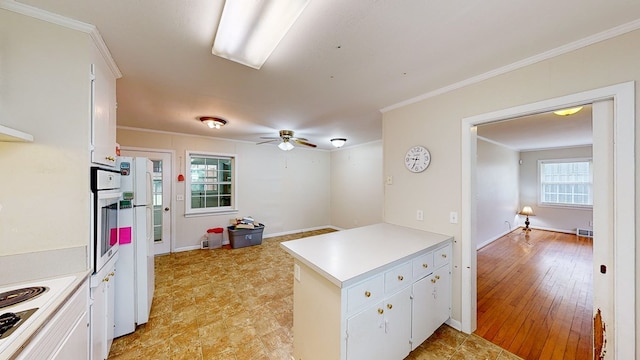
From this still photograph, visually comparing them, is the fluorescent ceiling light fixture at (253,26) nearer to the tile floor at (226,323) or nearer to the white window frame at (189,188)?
the tile floor at (226,323)

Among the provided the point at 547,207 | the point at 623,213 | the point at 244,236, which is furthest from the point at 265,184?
the point at 547,207

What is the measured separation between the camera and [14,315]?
0.93m

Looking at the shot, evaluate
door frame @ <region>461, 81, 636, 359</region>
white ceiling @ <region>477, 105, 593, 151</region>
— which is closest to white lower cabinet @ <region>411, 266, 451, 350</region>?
door frame @ <region>461, 81, 636, 359</region>

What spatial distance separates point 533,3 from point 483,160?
433 cm

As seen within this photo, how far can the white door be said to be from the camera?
4.13m

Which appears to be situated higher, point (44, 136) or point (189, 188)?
point (44, 136)

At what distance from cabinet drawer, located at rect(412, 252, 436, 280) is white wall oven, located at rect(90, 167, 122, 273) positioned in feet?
7.53

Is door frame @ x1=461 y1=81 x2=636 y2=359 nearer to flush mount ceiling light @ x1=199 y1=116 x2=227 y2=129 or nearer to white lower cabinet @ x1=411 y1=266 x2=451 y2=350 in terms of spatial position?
white lower cabinet @ x1=411 y1=266 x2=451 y2=350

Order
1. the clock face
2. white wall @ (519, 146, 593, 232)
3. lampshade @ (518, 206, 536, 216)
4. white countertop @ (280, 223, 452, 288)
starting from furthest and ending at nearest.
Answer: lampshade @ (518, 206, 536, 216)
white wall @ (519, 146, 593, 232)
the clock face
white countertop @ (280, 223, 452, 288)

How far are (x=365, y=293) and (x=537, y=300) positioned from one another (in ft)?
9.23

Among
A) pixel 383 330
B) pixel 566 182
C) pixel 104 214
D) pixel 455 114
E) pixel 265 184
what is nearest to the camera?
pixel 383 330

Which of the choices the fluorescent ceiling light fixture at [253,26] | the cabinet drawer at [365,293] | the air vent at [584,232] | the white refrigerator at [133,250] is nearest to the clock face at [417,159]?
the cabinet drawer at [365,293]

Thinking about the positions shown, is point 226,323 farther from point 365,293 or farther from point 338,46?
point 338,46

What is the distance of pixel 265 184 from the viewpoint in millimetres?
5371
